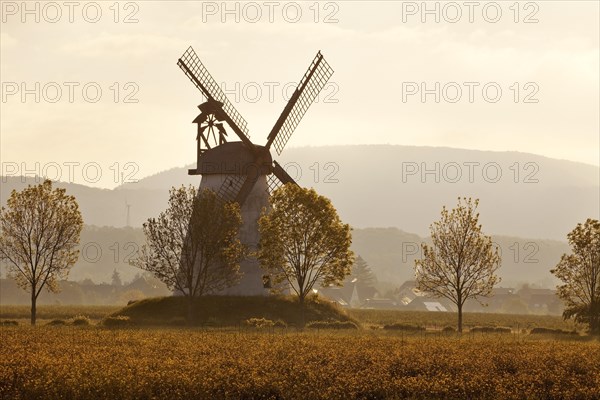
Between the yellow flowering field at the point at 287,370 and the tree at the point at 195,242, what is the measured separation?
2042cm

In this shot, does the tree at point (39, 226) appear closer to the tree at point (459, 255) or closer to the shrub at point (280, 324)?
the shrub at point (280, 324)

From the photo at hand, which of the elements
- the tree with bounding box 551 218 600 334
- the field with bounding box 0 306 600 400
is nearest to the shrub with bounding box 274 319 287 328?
the field with bounding box 0 306 600 400

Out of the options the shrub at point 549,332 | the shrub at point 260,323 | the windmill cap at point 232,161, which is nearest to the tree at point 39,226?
the windmill cap at point 232,161

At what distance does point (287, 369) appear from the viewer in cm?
3186

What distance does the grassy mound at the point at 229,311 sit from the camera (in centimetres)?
6359

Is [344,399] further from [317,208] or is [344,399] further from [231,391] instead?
[317,208]

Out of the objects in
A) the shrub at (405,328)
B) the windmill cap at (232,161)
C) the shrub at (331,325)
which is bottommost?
the shrub at (405,328)

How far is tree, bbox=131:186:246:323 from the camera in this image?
62.5 m

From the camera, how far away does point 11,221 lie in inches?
2510

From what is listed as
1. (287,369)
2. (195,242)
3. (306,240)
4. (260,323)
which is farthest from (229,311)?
(287,369)

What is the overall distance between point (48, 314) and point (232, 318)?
2426 cm

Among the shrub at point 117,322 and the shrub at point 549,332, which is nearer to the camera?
the shrub at point 117,322

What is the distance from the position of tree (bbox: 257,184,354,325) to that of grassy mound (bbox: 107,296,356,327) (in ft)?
17.4

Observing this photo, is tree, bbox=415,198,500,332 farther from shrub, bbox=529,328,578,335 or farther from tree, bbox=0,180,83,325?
tree, bbox=0,180,83,325
